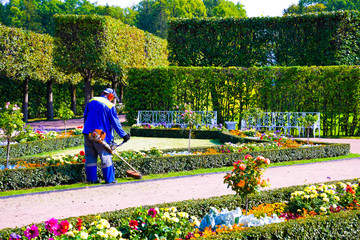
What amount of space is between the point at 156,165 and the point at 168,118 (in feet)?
29.4

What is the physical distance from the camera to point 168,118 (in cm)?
1698

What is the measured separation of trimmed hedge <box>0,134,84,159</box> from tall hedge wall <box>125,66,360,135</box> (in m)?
5.49

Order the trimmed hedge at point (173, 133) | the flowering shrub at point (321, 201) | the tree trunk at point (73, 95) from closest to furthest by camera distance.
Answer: the flowering shrub at point (321, 201)
the trimmed hedge at point (173, 133)
the tree trunk at point (73, 95)

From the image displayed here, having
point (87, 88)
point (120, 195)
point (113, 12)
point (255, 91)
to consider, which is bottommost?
point (120, 195)

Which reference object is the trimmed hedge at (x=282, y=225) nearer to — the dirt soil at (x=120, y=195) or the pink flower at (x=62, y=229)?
the pink flower at (x=62, y=229)

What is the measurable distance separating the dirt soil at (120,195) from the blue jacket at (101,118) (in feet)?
3.62

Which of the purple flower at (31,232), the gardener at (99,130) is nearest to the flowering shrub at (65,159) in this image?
the gardener at (99,130)

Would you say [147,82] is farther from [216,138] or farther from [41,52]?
[41,52]

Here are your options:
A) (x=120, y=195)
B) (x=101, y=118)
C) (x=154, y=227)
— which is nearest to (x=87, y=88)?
(x=101, y=118)

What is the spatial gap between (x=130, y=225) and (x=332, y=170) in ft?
21.6

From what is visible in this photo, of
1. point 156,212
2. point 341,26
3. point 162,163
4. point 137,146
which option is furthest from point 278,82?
point 156,212

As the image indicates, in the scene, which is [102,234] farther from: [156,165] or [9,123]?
[9,123]

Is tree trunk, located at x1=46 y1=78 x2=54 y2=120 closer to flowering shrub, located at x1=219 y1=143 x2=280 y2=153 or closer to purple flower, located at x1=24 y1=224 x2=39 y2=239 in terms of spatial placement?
flowering shrub, located at x1=219 y1=143 x2=280 y2=153

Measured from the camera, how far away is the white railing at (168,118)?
16.7 m
